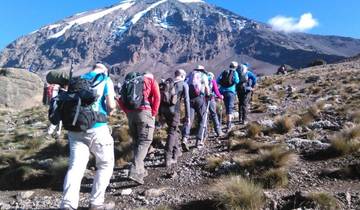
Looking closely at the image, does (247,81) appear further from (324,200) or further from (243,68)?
(324,200)

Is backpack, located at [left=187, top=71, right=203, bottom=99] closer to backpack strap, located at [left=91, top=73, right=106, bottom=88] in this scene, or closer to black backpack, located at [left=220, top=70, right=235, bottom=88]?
black backpack, located at [left=220, top=70, right=235, bottom=88]

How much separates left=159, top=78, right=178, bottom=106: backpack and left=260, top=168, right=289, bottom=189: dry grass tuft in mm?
2572

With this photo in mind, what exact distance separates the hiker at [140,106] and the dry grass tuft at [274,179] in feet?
7.05

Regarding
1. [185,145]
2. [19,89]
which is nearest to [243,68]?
[185,145]

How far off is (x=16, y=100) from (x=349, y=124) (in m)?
29.3

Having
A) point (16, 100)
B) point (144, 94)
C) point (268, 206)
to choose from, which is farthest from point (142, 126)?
point (16, 100)

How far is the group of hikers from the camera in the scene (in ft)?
23.7

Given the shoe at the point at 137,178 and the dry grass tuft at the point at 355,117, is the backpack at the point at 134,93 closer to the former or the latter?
the shoe at the point at 137,178

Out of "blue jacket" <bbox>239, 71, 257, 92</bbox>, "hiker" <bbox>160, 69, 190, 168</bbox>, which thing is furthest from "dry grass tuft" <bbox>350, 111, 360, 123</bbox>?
"hiker" <bbox>160, 69, 190, 168</bbox>

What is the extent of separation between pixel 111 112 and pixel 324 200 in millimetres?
3259

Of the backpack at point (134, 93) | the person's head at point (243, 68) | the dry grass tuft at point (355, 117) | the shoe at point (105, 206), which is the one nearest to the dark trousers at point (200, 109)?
the backpack at point (134, 93)

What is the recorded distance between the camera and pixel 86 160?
7.39 m

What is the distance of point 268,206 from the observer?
7.61 meters

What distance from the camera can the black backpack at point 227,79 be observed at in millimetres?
14602
